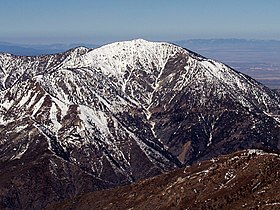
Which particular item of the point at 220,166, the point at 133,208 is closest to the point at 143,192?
the point at 133,208

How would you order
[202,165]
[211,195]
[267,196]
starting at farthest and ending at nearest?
1. [202,165]
2. [211,195]
3. [267,196]

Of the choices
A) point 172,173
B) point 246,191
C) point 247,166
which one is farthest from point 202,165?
point 246,191

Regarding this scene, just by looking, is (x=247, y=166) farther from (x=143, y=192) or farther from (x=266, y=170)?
(x=143, y=192)

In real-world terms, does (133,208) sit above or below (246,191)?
below

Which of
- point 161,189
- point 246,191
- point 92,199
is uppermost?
point 246,191

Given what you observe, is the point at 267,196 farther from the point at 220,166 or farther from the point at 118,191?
the point at 118,191

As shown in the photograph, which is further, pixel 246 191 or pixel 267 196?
pixel 246 191

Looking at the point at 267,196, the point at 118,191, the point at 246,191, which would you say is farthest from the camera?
the point at 118,191
